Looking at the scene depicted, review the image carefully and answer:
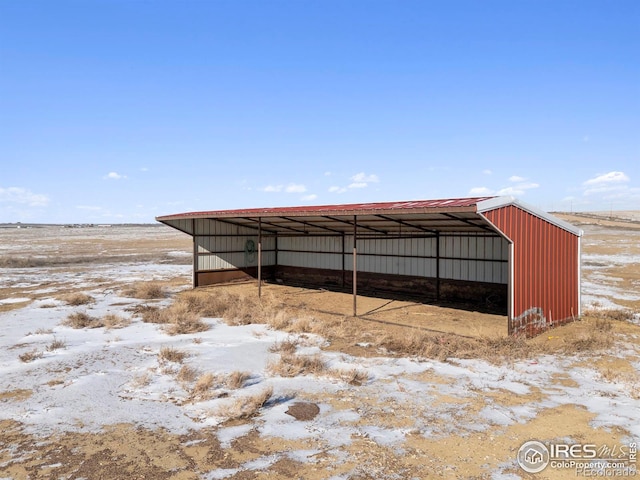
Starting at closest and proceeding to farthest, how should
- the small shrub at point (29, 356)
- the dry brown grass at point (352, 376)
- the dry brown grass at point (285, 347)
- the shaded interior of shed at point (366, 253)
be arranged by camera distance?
the dry brown grass at point (352, 376), the small shrub at point (29, 356), the dry brown grass at point (285, 347), the shaded interior of shed at point (366, 253)

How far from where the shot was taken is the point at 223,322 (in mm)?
14438

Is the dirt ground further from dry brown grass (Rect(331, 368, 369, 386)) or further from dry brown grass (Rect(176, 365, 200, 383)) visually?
dry brown grass (Rect(176, 365, 200, 383))

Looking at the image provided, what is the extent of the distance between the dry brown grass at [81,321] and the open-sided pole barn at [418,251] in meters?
6.71

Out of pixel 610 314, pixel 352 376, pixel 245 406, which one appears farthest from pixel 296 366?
pixel 610 314

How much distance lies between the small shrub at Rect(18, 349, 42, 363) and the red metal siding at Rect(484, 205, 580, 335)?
11329 mm

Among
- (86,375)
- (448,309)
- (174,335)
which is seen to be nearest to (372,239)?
(448,309)

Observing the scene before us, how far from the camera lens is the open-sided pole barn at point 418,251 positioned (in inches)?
480

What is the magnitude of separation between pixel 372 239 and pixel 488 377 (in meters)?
13.6

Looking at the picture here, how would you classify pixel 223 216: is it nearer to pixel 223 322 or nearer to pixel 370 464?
pixel 223 322

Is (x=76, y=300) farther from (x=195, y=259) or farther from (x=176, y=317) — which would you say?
(x=195, y=259)

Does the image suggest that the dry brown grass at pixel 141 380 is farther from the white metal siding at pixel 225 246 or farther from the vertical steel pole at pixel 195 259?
the white metal siding at pixel 225 246

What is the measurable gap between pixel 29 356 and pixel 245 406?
19.7 feet

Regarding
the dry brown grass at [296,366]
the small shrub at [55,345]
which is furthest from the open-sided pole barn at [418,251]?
the small shrub at [55,345]

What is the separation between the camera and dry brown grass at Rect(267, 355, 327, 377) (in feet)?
30.1
